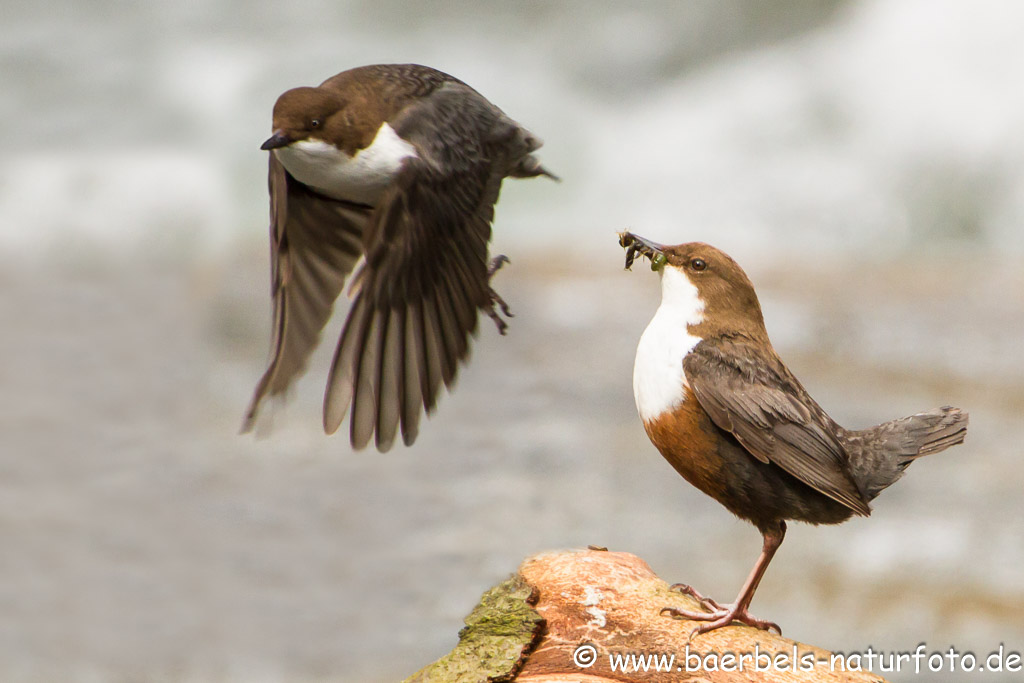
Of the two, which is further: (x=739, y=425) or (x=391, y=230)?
(x=739, y=425)

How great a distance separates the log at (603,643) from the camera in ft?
10.7

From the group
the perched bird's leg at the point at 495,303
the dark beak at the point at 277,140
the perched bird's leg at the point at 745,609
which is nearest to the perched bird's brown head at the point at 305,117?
the dark beak at the point at 277,140

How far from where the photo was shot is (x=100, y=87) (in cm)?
1416

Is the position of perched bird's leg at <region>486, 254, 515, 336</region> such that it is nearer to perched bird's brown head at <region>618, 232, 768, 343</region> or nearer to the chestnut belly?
perched bird's brown head at <region>618, 232, 768, 343</region>

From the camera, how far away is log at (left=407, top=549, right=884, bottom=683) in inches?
128

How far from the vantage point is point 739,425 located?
3279 mm

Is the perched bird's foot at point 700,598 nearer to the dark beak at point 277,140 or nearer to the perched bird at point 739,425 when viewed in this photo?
the perched bird at point 739,425

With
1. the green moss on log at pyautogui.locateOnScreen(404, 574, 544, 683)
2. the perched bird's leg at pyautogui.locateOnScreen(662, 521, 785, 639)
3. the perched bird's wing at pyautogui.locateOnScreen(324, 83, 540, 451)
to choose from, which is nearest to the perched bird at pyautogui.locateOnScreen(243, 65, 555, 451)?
the perched bird's wing at pyautogui.locateOnScreen(324, 83, 540, 451)

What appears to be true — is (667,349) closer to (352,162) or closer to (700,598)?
(700,598)

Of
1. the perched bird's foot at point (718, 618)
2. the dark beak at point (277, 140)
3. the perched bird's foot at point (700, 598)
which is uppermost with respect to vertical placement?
the dark beak at point (277, 140)

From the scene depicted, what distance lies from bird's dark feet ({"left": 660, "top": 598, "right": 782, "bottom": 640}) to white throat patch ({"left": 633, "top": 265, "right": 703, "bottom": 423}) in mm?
591

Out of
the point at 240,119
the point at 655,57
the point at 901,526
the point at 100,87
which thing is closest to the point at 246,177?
the point at 240,119

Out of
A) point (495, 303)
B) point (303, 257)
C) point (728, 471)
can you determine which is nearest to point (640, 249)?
point (495, 303)

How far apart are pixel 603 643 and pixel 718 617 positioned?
35 cm
